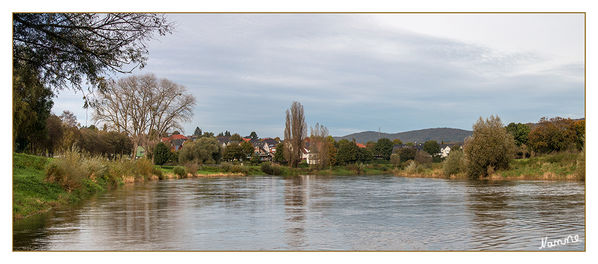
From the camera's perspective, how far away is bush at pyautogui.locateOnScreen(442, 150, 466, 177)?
5156cm

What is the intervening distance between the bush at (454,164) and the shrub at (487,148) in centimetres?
201

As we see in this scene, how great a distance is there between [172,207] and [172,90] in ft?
129

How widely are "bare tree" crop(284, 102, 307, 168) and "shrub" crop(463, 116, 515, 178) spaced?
36.0 m

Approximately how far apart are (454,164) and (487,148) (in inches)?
219

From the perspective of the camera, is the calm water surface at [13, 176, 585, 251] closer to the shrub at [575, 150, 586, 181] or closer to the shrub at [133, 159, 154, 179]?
the shrub at [133, 159, 154, 179]

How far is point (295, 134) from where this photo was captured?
8288 centimetres

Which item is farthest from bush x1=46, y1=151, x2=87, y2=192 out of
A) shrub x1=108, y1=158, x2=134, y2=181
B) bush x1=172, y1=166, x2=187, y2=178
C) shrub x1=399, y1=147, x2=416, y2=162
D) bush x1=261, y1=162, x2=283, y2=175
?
shrub x1=399, y1=147, x2=416, y2=162

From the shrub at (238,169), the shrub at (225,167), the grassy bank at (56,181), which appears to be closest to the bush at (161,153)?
the shrub at (225,167)

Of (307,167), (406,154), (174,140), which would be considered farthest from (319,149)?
(174,140)

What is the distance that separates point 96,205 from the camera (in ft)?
58.9

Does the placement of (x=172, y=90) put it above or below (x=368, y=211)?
above
